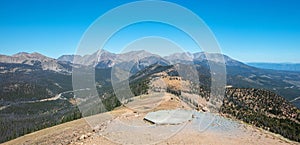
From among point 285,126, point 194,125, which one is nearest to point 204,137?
point 194,125

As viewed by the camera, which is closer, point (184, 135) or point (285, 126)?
point (184, 135)

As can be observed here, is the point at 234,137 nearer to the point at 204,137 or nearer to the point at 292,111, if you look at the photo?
the point at 204,137

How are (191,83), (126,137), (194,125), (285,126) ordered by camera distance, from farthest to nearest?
(191,83) → (285,126) → (194,125) → (126,137)

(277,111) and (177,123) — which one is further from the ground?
(177,123)

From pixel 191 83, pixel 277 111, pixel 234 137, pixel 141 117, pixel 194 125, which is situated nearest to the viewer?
pixel 234 137

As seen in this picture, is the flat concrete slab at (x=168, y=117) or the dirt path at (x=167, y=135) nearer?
the dirt path at (x=167, y=135)

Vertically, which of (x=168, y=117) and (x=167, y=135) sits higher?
(x=167, y=135)

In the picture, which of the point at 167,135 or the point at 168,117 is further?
the point at 168,117

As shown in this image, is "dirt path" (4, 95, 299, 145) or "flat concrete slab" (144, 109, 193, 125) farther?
"flat concrete slab" (144, 109, 193, 125)
